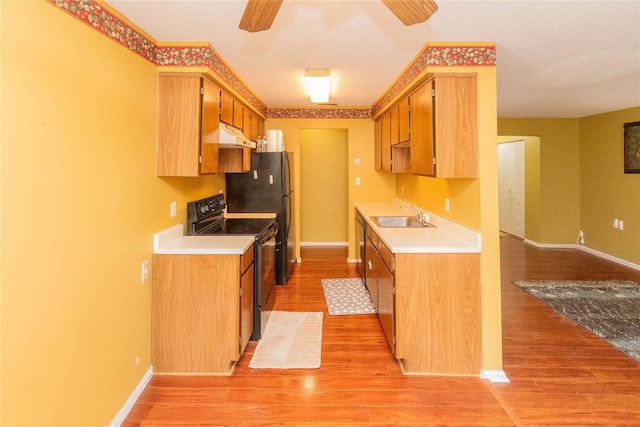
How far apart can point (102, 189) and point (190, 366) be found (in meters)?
1.35

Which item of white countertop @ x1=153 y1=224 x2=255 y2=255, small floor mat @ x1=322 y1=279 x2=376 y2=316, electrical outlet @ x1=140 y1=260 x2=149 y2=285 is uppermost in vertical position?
white countertop @ x1=153 y1=224 x2=255 y2=255

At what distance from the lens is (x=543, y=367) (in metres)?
2.47

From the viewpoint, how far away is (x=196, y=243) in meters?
2.53

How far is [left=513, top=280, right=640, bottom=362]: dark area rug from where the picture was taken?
294 cm

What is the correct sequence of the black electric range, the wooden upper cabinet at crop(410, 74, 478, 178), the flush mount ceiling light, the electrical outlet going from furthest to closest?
the flush mount ceiling light
the black electric range
the wooden upper cabinet at crop(410, 74, 478, 178)
the electrical outlet

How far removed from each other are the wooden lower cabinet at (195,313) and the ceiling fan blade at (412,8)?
1.73 m

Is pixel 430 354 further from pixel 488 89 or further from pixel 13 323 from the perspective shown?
pixel 13 323

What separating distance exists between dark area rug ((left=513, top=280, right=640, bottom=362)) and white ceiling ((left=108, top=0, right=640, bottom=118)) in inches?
92.8

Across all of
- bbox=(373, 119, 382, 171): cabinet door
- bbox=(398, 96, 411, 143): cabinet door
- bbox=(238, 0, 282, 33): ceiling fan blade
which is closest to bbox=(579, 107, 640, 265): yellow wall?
bbox=(373, 119, 382, 171): cabinet door

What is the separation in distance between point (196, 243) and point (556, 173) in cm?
640

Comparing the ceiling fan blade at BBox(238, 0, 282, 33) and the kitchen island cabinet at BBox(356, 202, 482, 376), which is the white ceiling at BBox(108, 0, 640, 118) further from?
the kitchen island cabinet at BBox(356, 202, 482, 376)

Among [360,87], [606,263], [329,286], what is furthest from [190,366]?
[606,263]

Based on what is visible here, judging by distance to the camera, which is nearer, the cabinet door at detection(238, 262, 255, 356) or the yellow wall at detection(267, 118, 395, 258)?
the cabinet door at detection(238, 262, 255, 356)

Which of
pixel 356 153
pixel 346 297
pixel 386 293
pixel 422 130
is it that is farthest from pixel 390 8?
pixel 356 153
